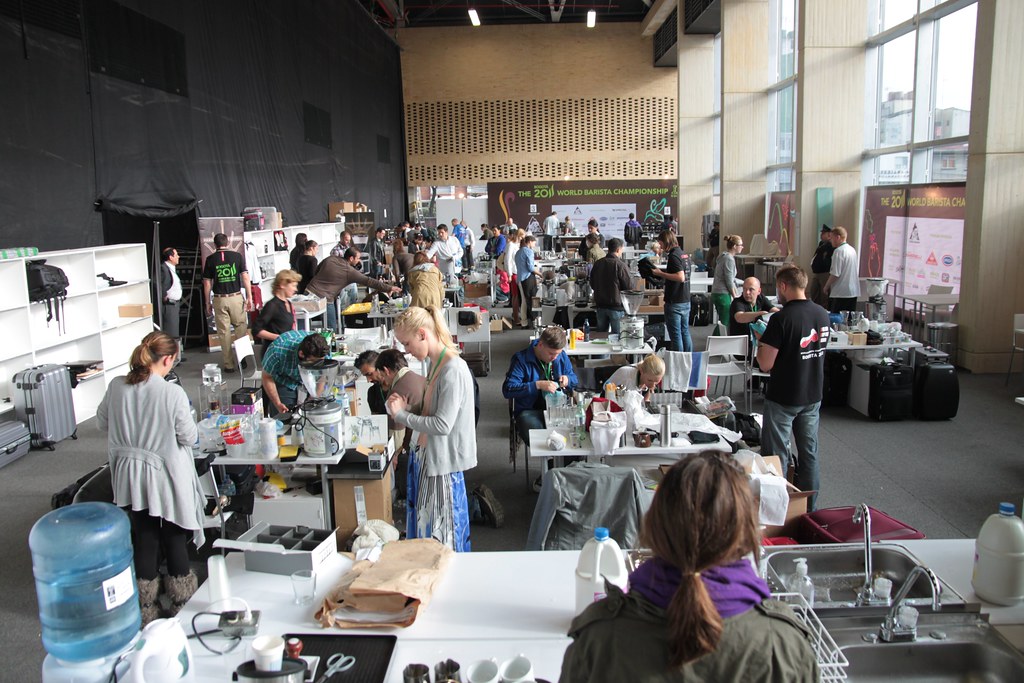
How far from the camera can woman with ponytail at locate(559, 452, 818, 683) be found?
1367 millimetres

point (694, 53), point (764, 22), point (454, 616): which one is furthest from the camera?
point (694, 53)

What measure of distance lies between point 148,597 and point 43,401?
12.6 ft

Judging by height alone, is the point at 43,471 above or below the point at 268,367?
below

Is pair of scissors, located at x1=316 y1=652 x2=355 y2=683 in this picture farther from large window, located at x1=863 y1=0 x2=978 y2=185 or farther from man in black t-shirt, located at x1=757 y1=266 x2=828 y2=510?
large window, located at x1=863 y1=0 x2=978 y2=185

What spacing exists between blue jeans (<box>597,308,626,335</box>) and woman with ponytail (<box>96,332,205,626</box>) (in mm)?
5708

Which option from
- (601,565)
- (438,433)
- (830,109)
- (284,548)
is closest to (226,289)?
(438,433)

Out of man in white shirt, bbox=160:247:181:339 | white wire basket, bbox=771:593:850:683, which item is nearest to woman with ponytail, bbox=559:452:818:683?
white wire basket, bbox=771:593:850:683

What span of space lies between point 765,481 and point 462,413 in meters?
1.40

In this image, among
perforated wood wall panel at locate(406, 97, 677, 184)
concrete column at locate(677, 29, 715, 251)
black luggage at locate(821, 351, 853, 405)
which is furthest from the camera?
perforated wood wall panel at locate(406, 97, 677, 184)

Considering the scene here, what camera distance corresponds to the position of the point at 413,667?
221 cm

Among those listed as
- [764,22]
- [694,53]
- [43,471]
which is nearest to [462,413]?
[43,471]

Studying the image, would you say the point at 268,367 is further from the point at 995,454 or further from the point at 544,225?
the point at 544,225

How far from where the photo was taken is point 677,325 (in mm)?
9016

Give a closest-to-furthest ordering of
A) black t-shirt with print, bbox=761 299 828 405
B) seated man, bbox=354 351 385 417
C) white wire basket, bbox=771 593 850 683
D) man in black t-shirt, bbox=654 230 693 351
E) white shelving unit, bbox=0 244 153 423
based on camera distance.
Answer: white wire basket, bbox=771 593 850 683 < black t-shirt with print, bbox=761 299 828 405 < seated man, bbox=354 351 385 417 < white shelving unit, bbox=0 244 153 423 < man in black t-shirt, bbox=654 230 693 351
